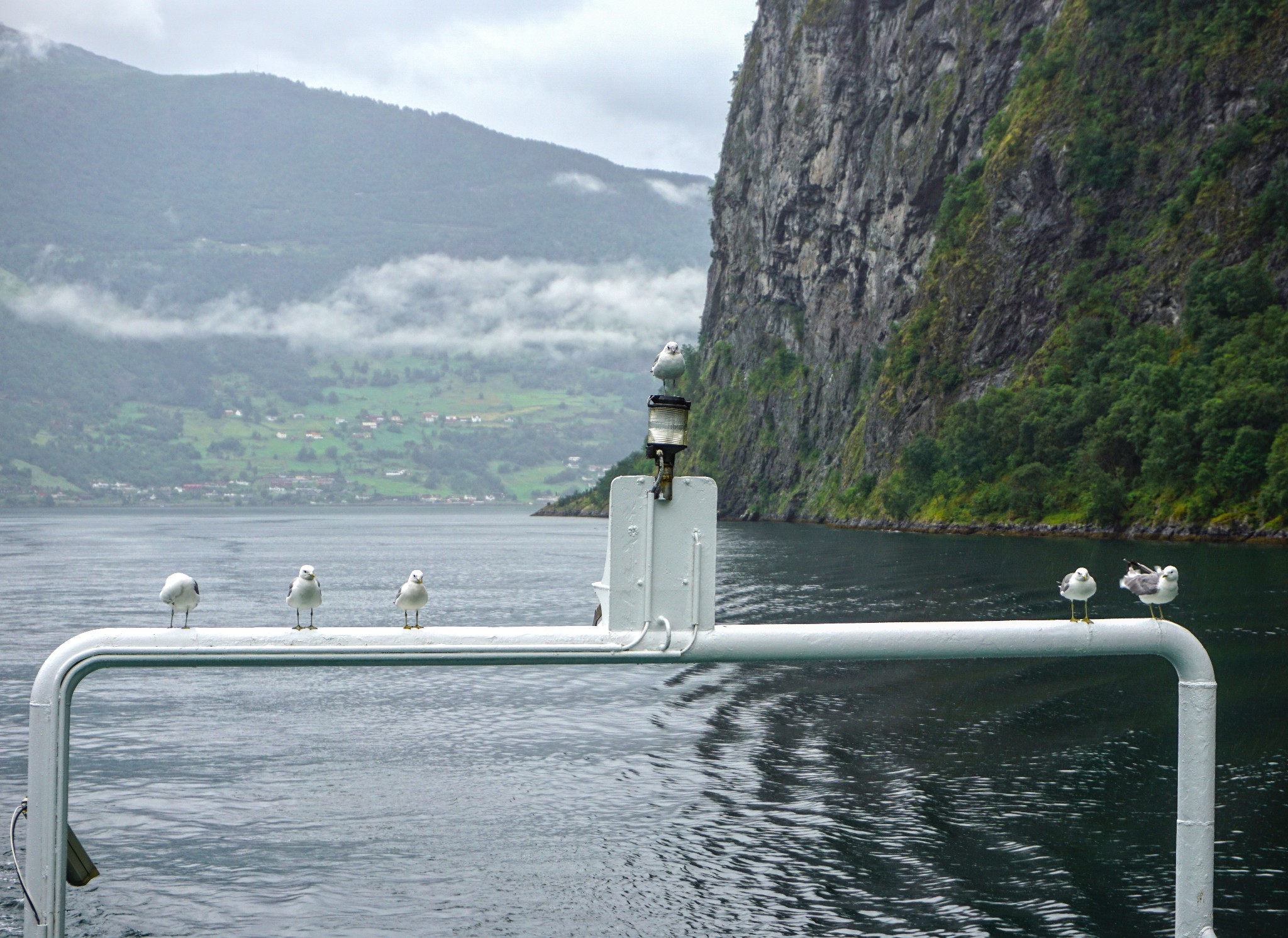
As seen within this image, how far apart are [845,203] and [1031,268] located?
140 ft

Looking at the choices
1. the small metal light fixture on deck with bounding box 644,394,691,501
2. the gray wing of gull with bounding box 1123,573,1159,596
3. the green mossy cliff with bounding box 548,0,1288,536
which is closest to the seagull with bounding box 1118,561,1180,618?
the gray wing of gull with bounding box 1123,573,1159,596

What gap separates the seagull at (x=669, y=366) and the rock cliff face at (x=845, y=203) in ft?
409

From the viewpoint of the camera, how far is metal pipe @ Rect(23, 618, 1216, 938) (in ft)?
28.9

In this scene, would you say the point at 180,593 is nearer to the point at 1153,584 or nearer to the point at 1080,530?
the point at 1153,584

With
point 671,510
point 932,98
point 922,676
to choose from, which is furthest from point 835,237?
point 671,510

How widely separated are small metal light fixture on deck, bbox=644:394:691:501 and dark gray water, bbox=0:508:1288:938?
8289mm

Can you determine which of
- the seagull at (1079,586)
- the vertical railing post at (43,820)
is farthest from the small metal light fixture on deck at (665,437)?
the vertical railing post at (43,820)

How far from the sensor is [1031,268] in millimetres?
128625

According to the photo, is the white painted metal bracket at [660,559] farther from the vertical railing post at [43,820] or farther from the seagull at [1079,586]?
the vertical railing post at [43,820]

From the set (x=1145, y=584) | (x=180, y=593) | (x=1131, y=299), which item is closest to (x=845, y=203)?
(x=1131, y=299)

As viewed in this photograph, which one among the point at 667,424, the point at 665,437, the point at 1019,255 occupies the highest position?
the point at 1019,255

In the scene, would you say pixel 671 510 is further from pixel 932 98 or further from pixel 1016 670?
pixel 932 98

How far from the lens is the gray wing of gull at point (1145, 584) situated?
40.0 feet

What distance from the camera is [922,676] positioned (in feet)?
112
